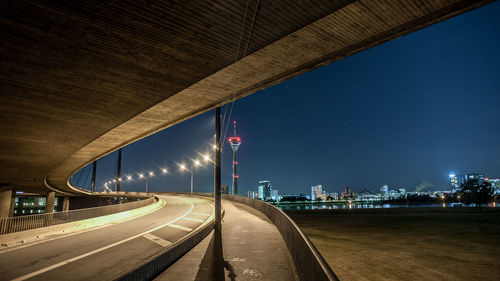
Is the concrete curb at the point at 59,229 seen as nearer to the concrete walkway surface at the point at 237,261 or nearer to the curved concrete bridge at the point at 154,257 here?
the curved concrete bridge at the point at 154,257

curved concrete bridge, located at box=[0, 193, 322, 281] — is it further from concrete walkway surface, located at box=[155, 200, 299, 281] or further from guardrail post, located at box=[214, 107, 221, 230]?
guardrail post, located at box=[214, 107, 221, 230]

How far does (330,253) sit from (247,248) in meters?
8.96

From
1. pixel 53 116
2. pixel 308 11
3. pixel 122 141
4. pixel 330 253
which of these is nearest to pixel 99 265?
pixel 53 116

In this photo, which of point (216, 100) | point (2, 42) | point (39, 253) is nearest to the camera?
point (2, 42)

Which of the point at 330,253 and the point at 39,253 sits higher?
the point at 39,253

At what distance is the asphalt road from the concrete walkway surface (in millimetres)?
1463

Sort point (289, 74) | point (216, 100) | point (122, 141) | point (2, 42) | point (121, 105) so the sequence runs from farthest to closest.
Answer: point (122, 141), point (216, 100), point (121, 105), point (289, 74), point (2, 42)

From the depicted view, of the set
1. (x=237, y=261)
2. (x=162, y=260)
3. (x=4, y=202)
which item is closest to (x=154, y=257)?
(x=162, y=260)

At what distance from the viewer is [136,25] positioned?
287 inches

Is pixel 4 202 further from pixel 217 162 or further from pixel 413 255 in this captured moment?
pixel 413 255

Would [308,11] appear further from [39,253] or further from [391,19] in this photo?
[39,253]

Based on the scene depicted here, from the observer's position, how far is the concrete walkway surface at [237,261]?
7289 millimetres

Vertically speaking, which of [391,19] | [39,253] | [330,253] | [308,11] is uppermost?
[391,19]

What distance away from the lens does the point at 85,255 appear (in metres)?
9.88
